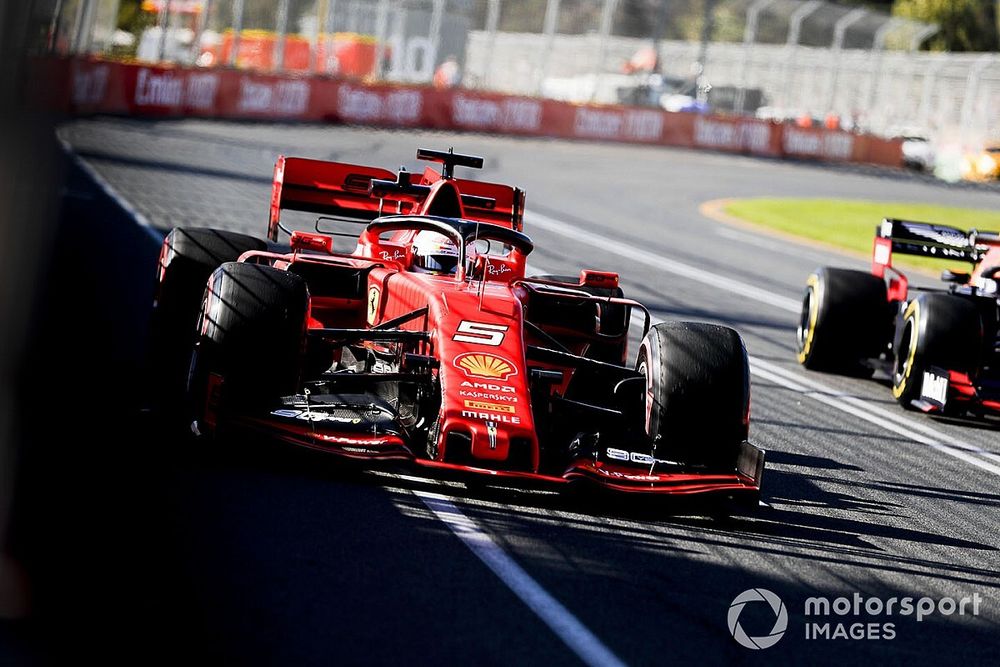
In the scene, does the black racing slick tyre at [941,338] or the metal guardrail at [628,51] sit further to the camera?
the metal guardrail at [628,51]

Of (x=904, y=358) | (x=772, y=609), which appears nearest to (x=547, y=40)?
(x=904, y=358)

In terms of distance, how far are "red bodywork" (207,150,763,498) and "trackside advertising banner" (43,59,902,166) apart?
59.2 ft

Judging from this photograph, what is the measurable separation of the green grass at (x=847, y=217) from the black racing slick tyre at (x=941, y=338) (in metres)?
11.6

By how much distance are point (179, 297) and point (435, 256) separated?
154 cm

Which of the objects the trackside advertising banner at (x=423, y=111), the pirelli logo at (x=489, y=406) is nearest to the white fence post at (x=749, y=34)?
the trackside advertising banner at (x=423, y=111)

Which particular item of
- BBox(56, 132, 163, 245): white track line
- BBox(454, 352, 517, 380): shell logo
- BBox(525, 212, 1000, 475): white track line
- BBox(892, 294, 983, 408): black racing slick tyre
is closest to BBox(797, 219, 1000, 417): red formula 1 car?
BBox(892, 294, 983, 408): black racing slick tyre

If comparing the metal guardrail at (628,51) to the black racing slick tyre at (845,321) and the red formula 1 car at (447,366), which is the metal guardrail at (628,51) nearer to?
the black racing slick tyre at (845,321)

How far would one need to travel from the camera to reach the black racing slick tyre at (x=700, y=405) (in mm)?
6609

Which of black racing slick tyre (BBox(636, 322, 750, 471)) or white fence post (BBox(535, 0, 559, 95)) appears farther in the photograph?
white fence post (BBox(535, 0, 559, 95))

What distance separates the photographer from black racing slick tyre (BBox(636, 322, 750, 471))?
260 inches

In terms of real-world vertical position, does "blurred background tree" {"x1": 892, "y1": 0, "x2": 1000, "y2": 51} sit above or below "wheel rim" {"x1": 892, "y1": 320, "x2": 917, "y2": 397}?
above

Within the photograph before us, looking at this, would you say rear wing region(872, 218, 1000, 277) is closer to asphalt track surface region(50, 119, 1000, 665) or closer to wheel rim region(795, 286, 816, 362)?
wheel rim region(795, 286, 816, 362)

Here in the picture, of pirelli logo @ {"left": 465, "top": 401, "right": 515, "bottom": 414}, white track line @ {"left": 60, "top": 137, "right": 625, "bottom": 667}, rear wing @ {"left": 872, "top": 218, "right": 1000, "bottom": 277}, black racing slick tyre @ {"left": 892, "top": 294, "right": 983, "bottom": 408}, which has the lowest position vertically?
white track line @ {"left": 60, "top": 137, "right": 625, "bottom": 667}

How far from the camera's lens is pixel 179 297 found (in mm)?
8156
